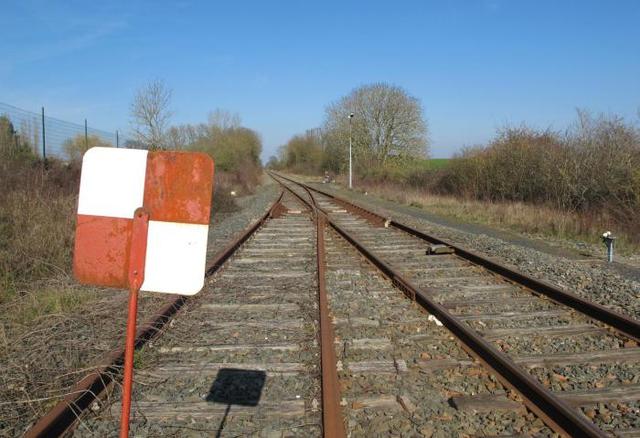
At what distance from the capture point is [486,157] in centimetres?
2483

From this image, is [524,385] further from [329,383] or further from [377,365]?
[329,383]

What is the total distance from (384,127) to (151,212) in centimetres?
5026

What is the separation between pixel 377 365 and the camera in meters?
4.11

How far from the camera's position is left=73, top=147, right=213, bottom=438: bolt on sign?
89.4 inches

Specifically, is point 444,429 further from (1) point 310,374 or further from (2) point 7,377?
(2) point 7,377

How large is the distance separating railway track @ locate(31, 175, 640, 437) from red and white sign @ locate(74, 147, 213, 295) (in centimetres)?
129

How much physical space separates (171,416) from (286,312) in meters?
2.46

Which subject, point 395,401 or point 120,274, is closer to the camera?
point 120,274

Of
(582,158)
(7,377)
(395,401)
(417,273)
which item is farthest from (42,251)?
(582,158)

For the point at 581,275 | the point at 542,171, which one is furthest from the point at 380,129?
the point at 581,275

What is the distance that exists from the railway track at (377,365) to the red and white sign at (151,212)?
1.29m

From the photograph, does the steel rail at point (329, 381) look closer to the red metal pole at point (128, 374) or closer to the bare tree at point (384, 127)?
the red metal pole at point (128, 374)

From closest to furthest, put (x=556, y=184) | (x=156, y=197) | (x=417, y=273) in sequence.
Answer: (x=156, y=197) < (x=417, y=273) < (x=556, y=184)

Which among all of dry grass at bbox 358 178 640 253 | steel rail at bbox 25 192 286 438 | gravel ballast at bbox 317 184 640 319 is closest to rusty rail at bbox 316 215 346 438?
steel rail at bbox 25 192 286 438
